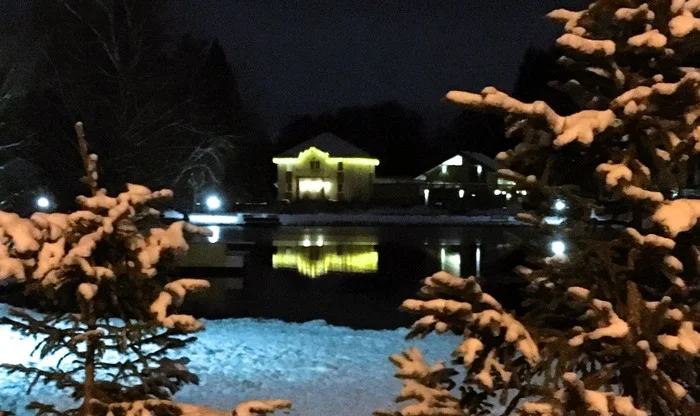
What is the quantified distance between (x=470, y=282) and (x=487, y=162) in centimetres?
6598

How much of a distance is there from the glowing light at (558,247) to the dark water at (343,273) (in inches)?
5.9

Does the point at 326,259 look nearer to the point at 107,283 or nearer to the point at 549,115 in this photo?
the point at 107,283

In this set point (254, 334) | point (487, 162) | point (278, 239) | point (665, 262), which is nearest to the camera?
point (665, 262)

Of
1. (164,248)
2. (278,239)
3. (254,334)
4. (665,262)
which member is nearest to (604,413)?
(665,262)

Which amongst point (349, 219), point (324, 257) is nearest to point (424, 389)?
point (324, 257)

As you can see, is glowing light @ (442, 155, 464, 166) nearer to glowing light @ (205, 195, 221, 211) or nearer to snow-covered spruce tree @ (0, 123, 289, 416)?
glowing light @ (205, 195, 221, 211)

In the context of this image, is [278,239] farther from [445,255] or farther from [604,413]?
[604,413]

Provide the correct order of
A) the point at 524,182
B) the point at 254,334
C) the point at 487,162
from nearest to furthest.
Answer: the point at 524,182, the point at 254,334, the point at 487,162

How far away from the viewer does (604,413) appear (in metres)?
2.20

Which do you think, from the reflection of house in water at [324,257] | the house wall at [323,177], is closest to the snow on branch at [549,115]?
the reflection of house in water at [324,257]

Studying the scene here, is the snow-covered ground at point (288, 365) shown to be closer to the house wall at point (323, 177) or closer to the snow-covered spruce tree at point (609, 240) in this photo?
the snow-covered spruce tree at point (609, 240)

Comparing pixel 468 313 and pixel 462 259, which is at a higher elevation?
pixel 468 313

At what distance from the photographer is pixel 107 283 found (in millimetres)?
3014

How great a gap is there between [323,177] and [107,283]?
61927 mm
